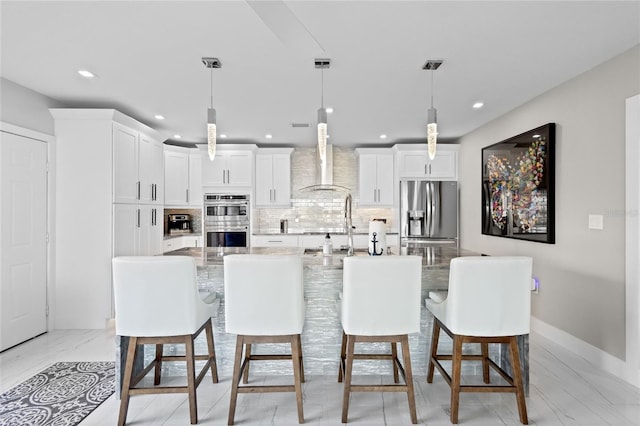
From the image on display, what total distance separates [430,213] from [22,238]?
5.08 m

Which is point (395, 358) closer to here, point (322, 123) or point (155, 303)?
point (155, 303)

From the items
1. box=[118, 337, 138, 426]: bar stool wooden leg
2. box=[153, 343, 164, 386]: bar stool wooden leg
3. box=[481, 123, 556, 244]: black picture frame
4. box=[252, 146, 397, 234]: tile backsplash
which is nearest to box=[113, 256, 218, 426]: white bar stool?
box=[118, 337, 138, 426]: bar stool wooden leg

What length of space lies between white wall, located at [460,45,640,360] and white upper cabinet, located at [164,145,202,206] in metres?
4.83

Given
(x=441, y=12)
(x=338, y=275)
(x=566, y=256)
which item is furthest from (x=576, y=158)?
(x=338, y=275)

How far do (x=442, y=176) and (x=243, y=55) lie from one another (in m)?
4.10

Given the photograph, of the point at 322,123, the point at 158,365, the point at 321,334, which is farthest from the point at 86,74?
the point at 321,334

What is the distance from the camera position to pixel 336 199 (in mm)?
6711

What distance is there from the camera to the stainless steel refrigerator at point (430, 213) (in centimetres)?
586

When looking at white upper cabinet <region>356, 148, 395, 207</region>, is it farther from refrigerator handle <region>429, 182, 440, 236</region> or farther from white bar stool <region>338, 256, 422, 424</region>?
white bar stool <region>338, 256, 422, 424</region>

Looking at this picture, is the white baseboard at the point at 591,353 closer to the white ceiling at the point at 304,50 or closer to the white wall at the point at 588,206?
the white wall at the point at 588,206

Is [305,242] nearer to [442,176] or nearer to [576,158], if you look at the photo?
[442,176]

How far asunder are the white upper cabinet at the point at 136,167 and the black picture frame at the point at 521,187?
14.1ft

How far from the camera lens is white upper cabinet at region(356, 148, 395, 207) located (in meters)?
6.17

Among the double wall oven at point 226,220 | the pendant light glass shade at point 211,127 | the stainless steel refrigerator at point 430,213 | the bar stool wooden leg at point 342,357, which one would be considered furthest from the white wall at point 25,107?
the stainless steel refrigerator at point 430,213
